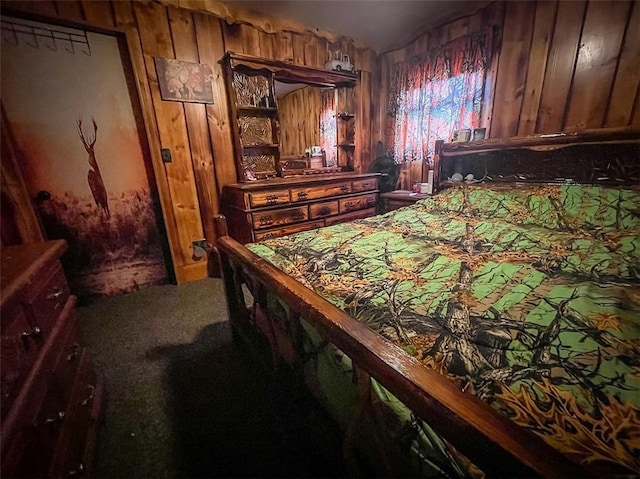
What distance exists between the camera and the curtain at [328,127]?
3191mm

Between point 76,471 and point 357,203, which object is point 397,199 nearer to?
point 357,203

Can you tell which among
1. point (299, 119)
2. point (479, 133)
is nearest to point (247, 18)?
point (299, 119)

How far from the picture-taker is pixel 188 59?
2.37 m

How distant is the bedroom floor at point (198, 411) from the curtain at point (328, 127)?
2.38m

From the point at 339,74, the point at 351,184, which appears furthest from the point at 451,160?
the point at 339,74

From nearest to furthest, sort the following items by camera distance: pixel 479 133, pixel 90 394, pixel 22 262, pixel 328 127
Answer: pixel 22 262 < pixel 90 394 < pixel 479 133 < pixel 328 127

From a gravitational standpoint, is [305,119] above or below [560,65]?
below

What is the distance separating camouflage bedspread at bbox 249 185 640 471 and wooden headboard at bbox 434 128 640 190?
0.33 metres

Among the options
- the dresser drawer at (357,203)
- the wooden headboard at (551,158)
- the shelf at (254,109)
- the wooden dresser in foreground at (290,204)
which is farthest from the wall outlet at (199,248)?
the wooden headboard at (551,158)

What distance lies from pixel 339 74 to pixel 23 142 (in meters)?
2.89

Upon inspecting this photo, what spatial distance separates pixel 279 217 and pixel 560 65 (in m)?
2.65

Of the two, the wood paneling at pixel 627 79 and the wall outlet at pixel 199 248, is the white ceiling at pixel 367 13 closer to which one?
the wood paneling at pixel 627 79

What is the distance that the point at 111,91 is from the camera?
2168mm

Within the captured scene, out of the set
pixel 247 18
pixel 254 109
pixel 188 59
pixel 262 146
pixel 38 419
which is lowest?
pixel 38 419
